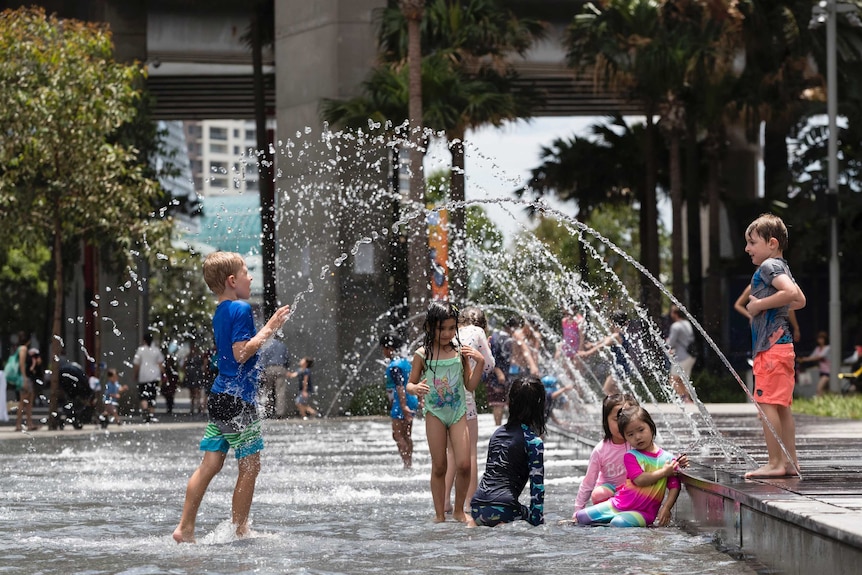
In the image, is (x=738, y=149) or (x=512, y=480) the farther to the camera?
(x=738, y=149)

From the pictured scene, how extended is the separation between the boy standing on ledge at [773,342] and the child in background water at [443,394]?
69.2 inches

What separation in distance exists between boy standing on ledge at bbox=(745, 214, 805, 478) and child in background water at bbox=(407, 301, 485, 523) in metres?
1.76

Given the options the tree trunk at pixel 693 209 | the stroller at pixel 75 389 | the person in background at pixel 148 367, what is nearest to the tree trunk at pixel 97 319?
the person in background at pixel 148 367

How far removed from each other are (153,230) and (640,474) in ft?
65.2

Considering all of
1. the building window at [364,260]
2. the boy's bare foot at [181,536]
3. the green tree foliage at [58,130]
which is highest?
the green tree foliage at [58,130]

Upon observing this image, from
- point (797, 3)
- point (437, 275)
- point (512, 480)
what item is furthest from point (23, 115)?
point (512, 480)

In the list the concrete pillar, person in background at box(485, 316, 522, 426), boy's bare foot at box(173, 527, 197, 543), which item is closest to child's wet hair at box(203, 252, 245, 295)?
boy's bare foot at box(173, 527, 197, 543)

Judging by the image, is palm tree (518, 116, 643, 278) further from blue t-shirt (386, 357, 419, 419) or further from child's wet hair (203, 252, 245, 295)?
child's wet hair (203, 252, 245, 295)

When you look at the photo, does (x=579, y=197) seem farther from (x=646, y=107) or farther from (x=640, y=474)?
(x=640, y=474)

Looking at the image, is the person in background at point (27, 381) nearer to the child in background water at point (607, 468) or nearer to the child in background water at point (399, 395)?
the child in background water at point (399, 395)

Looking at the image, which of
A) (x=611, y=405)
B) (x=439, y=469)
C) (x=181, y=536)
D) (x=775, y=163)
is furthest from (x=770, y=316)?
(x=775, y=163)

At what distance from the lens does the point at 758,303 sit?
8.44 m

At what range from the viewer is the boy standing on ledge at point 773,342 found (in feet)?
27.6

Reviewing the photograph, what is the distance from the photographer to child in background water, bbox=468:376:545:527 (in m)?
9.02
